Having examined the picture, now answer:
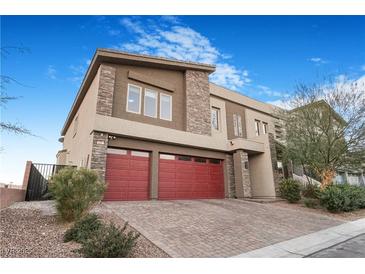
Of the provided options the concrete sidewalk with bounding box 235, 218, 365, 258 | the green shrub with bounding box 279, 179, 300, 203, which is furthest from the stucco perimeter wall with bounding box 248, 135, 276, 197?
the concrete sidewalk with bounding box 235, 218, 365, 258

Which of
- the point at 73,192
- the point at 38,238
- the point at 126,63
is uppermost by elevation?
the point at 126,63

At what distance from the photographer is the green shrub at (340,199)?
1055cm

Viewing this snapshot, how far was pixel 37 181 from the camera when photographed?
10.8 metres

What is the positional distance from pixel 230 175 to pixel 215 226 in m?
7.73

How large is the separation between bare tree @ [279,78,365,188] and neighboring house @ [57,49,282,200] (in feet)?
7.59

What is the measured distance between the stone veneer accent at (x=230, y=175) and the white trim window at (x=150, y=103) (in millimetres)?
5522

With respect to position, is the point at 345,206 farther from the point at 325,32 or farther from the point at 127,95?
the point at 127,95

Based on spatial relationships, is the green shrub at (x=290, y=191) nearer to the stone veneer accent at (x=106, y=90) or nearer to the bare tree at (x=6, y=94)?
the stone veneer accent at (x=106, y=90)

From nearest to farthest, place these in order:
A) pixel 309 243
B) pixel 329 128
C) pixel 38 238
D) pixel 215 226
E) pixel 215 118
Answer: pixel 38 238 → pixel 309 243 → pixel 215 226 → pixel 329 128 → pixel 215 118

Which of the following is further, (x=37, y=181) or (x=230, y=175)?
(x=230, y=175)

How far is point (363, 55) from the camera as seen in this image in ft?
34.5

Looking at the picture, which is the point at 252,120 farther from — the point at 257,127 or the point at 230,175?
the point at 230,175

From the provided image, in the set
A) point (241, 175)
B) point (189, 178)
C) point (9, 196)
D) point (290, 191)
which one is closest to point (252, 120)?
point (241, 175)
